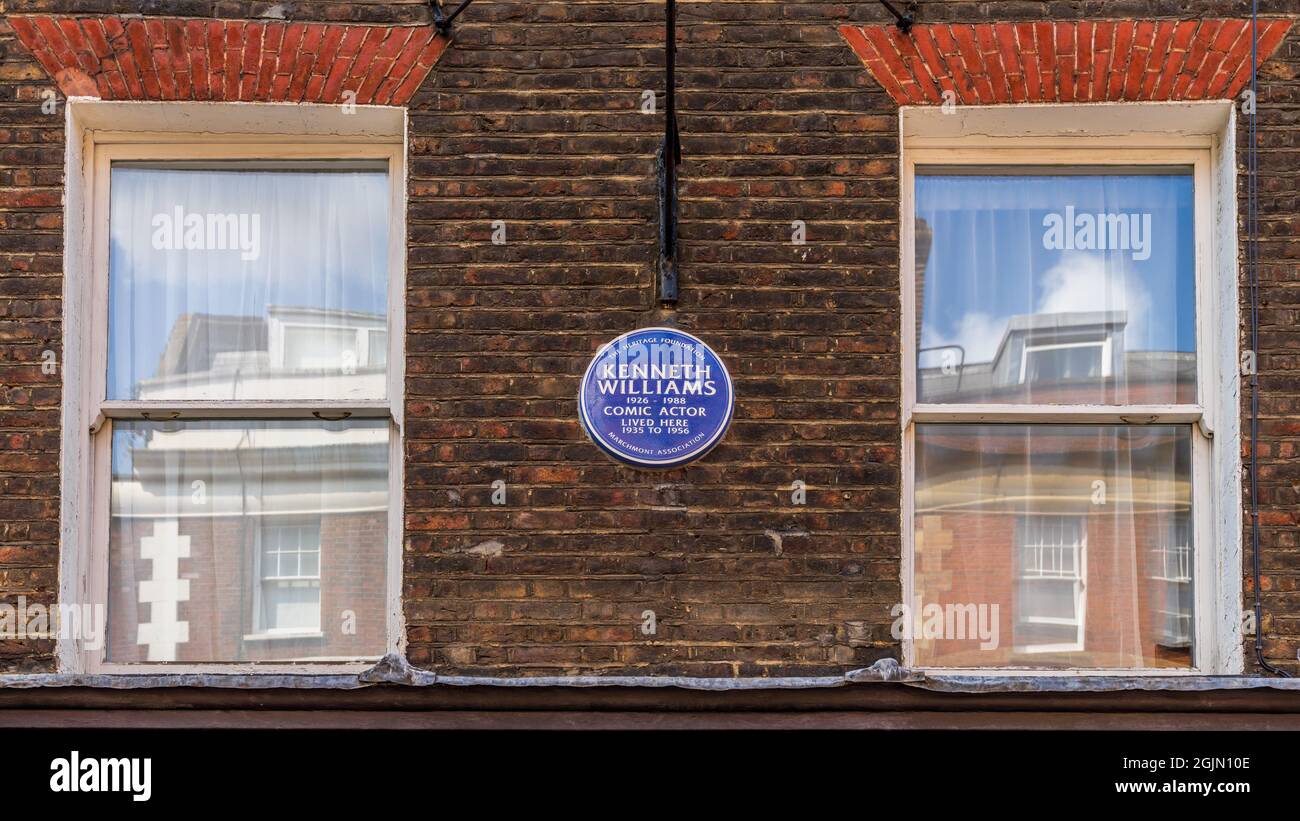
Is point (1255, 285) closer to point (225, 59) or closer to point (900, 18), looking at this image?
point (900, 18)

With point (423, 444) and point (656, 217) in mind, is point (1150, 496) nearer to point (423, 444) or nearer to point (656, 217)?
point (656, 217)

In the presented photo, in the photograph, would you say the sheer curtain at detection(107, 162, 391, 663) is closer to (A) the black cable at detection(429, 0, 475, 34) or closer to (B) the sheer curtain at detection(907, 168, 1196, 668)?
(A) the black cable at detection(429, 0, 475, 34)

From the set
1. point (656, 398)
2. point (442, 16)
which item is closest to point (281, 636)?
point (656, 398)

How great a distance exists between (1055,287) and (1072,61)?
0.85 metres

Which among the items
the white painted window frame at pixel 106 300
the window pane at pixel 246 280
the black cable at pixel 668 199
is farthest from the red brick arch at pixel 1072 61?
the window pane at pixel 246 280

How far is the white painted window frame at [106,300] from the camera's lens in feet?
15.3

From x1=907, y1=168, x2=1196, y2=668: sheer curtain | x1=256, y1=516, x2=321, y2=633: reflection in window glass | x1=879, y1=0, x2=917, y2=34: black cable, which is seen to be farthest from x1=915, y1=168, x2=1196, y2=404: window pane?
x1=256, y1=516, x2=321, y2=633: reflection in window glass

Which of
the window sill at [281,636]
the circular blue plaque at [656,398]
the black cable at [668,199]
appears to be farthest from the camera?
the window sill at [281,636]

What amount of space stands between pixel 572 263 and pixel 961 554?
1826 mm

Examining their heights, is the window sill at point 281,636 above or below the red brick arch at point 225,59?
below

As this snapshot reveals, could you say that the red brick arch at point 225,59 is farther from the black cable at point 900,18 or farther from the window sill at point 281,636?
the window sill at point 281,636

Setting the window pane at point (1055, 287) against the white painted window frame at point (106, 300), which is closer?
the white painted window frame at point (106, 300)

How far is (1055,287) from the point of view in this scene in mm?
4898

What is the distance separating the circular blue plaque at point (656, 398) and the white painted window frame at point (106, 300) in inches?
29.7
